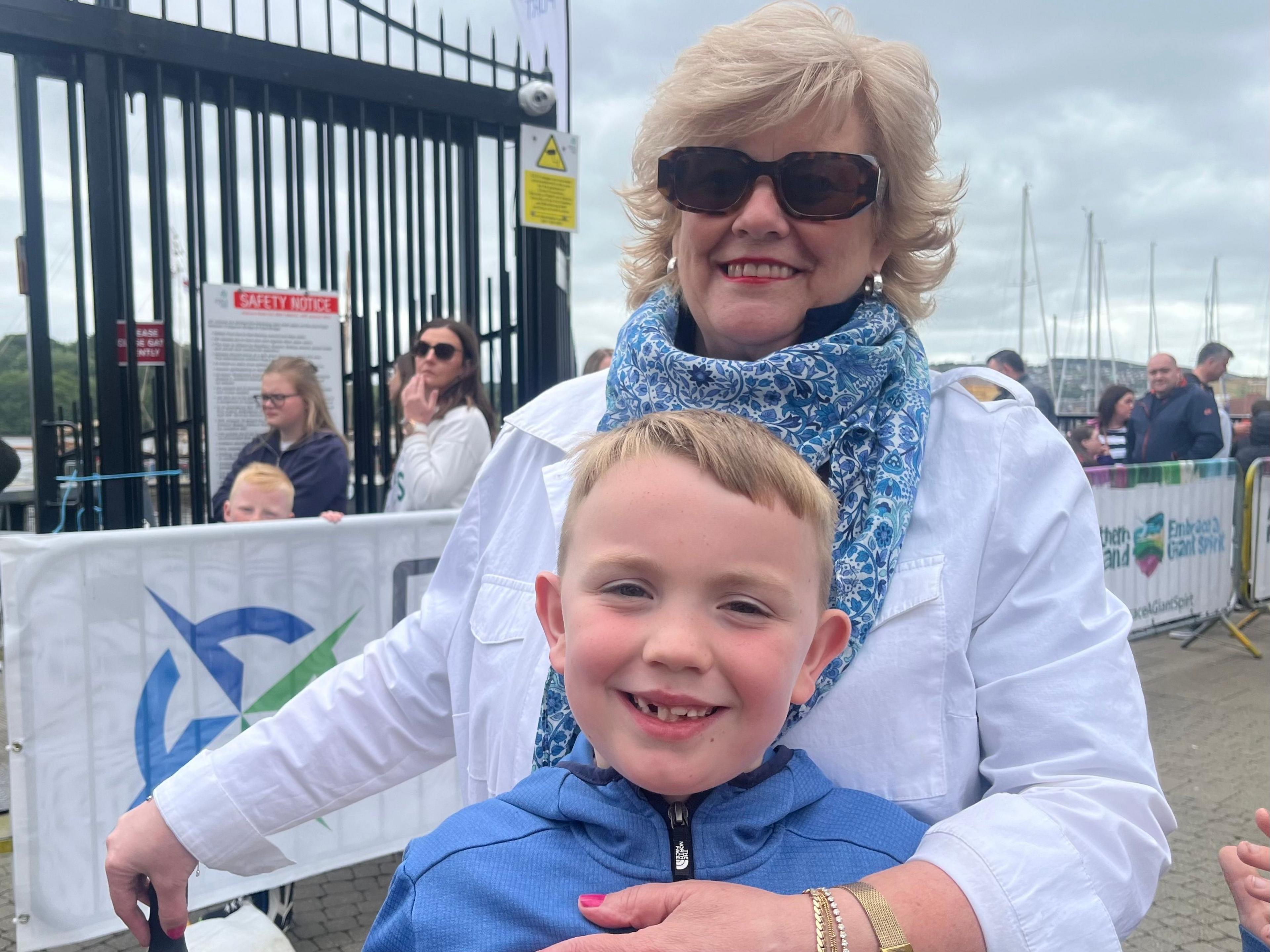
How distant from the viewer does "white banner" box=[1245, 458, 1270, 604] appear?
732cm

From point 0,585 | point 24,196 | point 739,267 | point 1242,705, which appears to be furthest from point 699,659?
point 1242,705

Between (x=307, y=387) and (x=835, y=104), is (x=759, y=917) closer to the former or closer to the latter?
(x=835, y=104)

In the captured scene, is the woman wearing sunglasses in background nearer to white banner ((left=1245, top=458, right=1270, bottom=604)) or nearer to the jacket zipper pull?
the jacket zipper pull

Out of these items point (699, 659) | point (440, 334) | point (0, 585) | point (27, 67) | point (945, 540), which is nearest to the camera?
point (699, 659)

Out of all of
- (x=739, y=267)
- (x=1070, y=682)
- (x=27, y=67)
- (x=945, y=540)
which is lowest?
(x=1070, y=682)

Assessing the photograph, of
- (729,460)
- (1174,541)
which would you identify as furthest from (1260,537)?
(729,460)

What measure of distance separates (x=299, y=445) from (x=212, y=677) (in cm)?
140

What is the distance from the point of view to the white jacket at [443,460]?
4.20 meters

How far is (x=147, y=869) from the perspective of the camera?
1490 mm

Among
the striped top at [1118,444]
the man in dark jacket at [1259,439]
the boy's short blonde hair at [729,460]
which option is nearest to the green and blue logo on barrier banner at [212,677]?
the boy's short blonde hair at [729,460]

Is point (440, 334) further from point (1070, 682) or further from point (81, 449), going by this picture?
point (1070, 682)

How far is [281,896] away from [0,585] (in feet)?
4.33

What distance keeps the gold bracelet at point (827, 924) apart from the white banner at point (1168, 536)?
5.73 meters

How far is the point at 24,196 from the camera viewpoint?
12.7 ft
